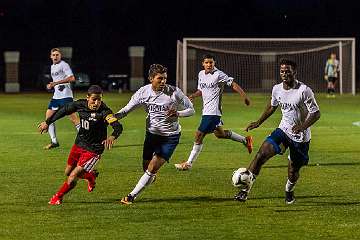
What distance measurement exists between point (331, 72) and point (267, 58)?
5.17 metres

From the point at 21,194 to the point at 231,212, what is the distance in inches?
132

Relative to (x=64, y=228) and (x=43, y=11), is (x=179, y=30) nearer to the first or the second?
(x=43, y=11)

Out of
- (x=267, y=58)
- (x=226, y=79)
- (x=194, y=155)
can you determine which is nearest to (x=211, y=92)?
(x=226, y=79)

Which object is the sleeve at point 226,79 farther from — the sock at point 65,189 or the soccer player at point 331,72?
the soccer player at point 331,72

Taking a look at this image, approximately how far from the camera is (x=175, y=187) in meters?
15.4

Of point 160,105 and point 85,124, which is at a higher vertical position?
point 160,105

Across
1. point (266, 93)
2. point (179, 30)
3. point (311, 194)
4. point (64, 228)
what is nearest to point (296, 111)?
point (311, 194)

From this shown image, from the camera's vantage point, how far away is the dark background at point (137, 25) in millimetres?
70188

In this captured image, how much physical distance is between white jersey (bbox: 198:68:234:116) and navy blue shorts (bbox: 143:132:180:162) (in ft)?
15.4

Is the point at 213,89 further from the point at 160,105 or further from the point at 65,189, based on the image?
the point at 65,189

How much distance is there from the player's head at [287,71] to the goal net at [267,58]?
109 feet

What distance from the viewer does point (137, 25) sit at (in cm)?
7175

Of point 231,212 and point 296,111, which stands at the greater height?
point 296,111

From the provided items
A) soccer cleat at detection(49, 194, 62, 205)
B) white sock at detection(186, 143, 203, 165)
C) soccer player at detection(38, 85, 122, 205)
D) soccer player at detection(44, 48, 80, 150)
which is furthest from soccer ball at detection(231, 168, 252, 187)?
soccer player at detection(44, 48, 80, 150)
